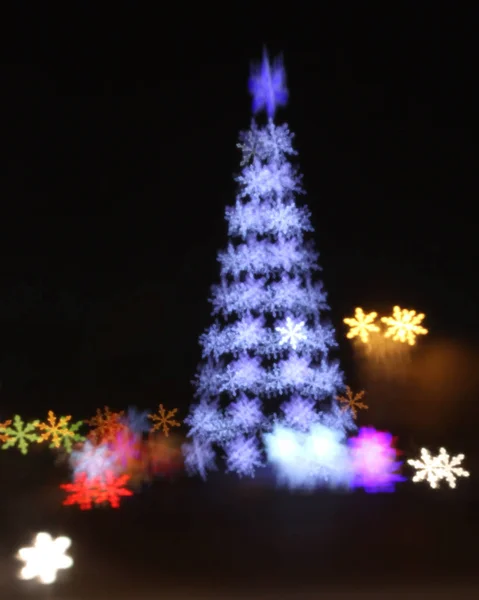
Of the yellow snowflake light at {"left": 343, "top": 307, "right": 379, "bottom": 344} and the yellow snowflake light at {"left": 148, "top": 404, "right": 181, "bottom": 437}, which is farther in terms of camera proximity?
the yellow snowflake light at {"left": 343, "top": 307, "right": 379, "bottom": 344}

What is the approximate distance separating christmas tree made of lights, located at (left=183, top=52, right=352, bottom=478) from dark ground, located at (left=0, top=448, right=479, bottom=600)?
657 mm

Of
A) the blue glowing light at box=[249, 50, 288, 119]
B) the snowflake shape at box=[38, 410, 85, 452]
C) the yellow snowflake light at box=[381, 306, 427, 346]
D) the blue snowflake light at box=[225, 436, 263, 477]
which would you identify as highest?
the blue glowing light at box=[249, 50, 288, 119]

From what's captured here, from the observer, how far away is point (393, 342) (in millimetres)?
8453

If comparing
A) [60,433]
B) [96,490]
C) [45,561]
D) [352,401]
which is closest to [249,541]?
[45,561]

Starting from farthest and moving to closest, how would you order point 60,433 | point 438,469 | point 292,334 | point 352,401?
point 60,433
point 352,401
point 292,334
point 438,469

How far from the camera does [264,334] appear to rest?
Result: 7414 mm

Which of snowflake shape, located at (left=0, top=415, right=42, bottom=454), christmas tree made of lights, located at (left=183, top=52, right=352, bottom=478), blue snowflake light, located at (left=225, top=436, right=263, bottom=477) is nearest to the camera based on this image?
blue snowflake light, located at (left=225, top=436, right=263, bottom=477)

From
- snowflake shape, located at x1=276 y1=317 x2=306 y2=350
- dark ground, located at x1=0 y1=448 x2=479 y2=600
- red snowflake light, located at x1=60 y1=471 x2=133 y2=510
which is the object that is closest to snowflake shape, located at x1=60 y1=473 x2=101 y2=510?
red snowflake light, located at x1=60 y1=471 x2=133 y2=510

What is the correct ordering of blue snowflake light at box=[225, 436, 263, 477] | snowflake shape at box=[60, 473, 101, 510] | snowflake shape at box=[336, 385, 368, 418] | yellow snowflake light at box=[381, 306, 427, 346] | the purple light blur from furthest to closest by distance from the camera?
yellow snowflake light at box=[381, 306, 427, 346] → snowflake shape at box=[336, 385, 368, 418] → blue snowflake light at box=[225, 436, 263, 477] → the purple light blur → snowflake shape at box=[60, 473, 101, 510]

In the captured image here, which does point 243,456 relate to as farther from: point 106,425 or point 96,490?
point 106,425

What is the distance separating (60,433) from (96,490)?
1.49 metres

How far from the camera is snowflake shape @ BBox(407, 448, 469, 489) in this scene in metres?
6.76

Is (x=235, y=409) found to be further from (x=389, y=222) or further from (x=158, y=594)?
(x=389, y=222)

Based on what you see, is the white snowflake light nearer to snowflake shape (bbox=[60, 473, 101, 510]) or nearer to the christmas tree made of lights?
snowflake shape (bbox=[60, 473, 101, 510])
